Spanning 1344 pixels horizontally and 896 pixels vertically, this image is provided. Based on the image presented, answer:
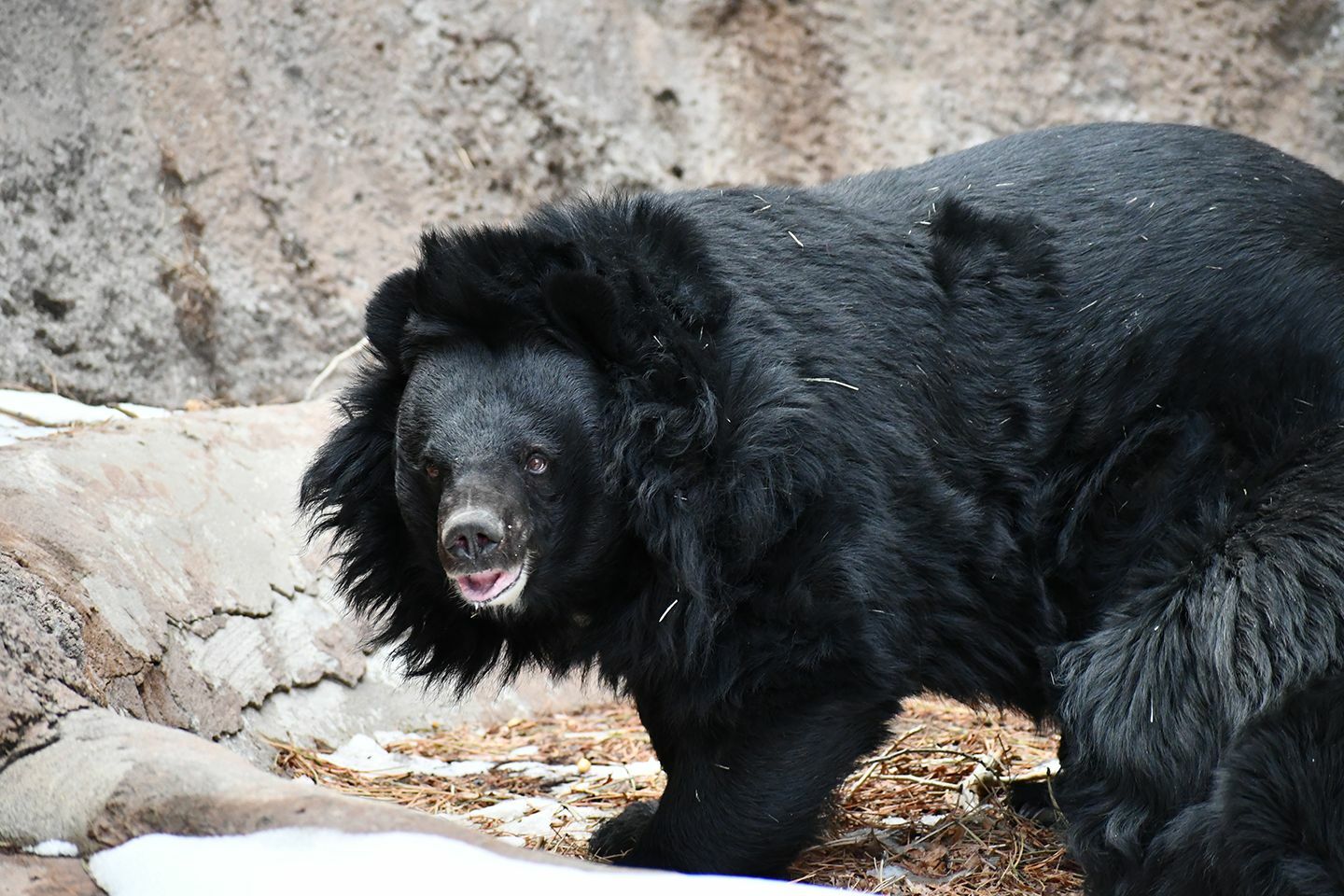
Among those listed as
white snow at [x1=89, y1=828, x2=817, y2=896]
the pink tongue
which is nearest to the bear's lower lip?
the pink tongue

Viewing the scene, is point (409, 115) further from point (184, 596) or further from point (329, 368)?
point (184, 596)

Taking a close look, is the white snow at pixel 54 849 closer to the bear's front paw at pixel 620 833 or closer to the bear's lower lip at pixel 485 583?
the bear's lower lip at pixel 485 583

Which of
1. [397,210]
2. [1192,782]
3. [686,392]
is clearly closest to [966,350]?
[686,392]

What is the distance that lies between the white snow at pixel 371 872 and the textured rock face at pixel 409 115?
4767 mm

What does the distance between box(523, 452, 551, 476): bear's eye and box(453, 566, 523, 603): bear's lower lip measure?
26 cm

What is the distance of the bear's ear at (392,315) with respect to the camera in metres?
4.07

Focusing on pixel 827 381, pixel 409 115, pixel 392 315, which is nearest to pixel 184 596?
pixel 392 315

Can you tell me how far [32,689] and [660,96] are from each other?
5.58 metres

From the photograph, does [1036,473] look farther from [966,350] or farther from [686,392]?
[686,392]

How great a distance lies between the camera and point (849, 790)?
197 inches

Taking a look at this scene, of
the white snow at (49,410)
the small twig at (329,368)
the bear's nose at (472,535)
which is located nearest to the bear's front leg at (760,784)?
the bear's nose at (472,535)

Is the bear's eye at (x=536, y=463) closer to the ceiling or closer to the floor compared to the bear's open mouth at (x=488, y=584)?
closer to the ceiling

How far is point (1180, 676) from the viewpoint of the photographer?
369 cm

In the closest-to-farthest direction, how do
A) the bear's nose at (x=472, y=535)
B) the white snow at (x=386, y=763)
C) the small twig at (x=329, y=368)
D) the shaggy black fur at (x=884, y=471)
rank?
the bear's nose at (x=472, y=535) → the shaggy black fur at (x=884, y=471) → the white snow at (x=386, y=763) → the small twig at (x=329, y=368)
